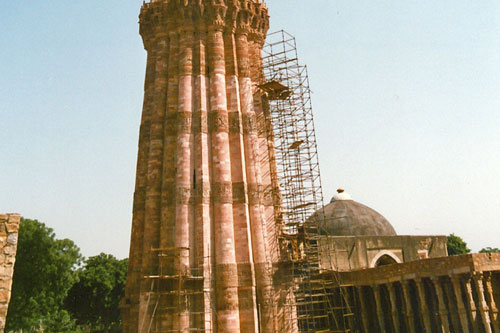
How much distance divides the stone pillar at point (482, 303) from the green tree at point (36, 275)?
34.8m

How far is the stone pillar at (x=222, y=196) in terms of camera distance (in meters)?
21.1

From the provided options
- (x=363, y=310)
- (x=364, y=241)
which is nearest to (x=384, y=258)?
(x=364, y=241)

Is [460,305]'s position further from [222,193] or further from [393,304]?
[222,193]

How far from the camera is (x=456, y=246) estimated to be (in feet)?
185

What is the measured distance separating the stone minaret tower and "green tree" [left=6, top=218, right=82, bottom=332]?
62.3 ft

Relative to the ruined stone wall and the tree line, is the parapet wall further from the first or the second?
the tree line

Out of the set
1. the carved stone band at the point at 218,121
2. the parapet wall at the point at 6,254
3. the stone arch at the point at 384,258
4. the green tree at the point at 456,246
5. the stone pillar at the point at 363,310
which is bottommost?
the stone pillar at the point at 363,310

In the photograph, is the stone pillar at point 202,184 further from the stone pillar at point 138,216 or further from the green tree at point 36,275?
the green tree at point 36,275

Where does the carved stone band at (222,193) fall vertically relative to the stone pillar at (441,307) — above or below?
above

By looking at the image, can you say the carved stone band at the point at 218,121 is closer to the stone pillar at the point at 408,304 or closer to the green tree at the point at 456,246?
the stone pillar at the point at 408,304

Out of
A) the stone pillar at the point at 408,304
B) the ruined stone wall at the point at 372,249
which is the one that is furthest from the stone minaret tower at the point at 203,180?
the ruined stone wall at the point at 372,249

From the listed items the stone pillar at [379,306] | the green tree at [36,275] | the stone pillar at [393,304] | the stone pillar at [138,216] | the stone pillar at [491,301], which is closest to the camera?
the stone pillar at [491,301]

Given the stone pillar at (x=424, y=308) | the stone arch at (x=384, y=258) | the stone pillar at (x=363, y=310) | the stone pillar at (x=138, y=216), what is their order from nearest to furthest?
the stone pillar at (x=424, y=308) < the stone pillar at (x=138, y=216) < the stone pillar at (x=363, y=310) < the stone arch at (x=384, y=258)

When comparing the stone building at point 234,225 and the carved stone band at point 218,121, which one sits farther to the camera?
the carved stone band at point 218,121
